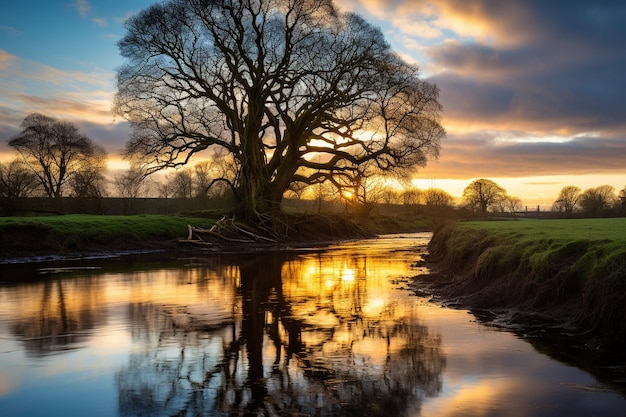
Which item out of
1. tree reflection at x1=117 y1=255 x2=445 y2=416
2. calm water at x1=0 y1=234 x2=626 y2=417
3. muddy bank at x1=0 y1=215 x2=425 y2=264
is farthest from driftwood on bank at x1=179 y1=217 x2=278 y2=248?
tree reflection at x1=117 y1=255 x2=445 y2=416

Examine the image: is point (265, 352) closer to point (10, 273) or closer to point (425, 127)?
point (10, 273)

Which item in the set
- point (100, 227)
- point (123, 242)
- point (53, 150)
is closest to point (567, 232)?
point (123, 242)

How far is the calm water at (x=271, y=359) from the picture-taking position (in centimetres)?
586

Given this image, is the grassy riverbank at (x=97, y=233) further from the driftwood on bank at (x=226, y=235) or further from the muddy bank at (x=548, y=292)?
the muddy bank at (x=548, y=292)

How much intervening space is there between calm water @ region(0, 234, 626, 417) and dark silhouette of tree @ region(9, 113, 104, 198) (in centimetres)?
5992

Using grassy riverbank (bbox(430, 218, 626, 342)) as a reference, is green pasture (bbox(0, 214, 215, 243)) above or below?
above

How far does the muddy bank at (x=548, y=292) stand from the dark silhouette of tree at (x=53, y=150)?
2527 inches

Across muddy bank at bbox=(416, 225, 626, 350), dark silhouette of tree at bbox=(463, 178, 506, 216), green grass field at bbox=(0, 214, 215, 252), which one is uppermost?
dark silhouette of tree at bbox=(463, 178, 506, 216)

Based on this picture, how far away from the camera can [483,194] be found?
104 metres

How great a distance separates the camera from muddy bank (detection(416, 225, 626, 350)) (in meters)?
8.20

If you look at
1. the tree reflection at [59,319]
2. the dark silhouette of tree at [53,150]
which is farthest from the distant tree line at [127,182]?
the tree reflection at [59,319]

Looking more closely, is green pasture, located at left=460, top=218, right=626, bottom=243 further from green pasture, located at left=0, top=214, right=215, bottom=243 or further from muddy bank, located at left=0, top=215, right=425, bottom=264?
green pasture, located at left=0, top=214, right=215, bottom=243

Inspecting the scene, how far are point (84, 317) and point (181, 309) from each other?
2.03 meters

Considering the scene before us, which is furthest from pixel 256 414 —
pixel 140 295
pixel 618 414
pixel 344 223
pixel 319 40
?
pixel 344 223
